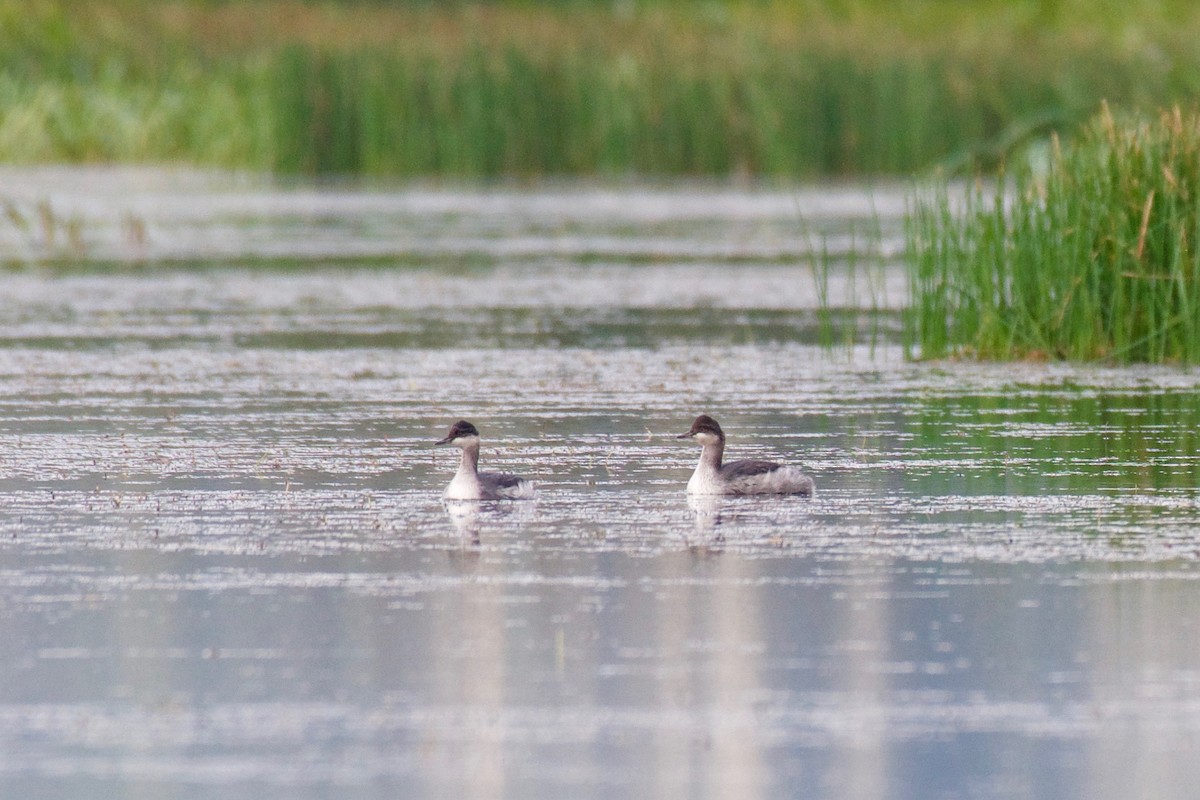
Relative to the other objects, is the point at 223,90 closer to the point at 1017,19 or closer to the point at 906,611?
→ the point at 1017,19

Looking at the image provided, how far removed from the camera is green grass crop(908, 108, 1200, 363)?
35.7ft

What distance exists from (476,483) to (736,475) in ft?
2.78

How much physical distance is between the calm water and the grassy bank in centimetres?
1419

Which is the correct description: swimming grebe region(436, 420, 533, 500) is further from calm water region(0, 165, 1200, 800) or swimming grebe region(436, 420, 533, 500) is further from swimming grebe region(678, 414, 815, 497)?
swimming grebe region(678, 414, 815, 497)

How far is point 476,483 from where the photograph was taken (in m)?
7.57

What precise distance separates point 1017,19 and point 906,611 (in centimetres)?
3670

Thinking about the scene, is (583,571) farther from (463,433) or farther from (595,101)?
(595,101)

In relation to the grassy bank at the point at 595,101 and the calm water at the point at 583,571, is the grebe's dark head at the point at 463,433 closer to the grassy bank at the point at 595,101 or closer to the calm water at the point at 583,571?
the calm water at the point at 583,571

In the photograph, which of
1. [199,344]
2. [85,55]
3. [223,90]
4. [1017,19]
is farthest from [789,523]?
[1017,19]

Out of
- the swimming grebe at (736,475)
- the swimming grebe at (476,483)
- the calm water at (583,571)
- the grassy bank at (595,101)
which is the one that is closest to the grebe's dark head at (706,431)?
the swimming grebe at (736,475)

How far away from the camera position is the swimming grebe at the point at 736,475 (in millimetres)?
7734

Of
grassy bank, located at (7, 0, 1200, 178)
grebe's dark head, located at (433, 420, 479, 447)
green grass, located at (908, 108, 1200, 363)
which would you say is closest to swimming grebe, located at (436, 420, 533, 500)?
grebe's dark head, located at (433, 420, 479, 447)

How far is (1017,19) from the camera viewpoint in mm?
41344

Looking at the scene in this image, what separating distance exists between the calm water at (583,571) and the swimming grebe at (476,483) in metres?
0.08
